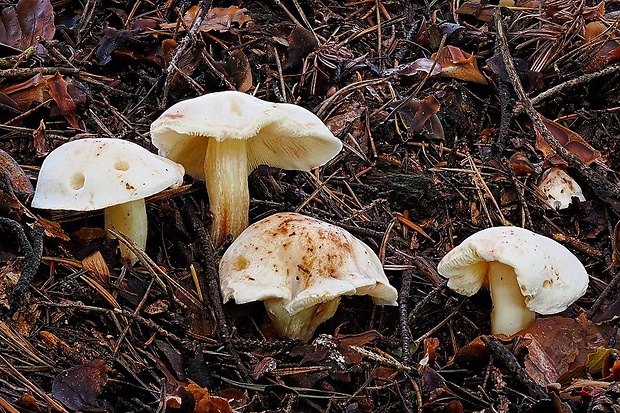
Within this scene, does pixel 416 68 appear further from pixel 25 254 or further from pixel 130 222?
pixel 25 254

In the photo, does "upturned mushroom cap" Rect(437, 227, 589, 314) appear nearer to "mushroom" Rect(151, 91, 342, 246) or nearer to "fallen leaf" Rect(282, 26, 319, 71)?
"mushroom" Rect(151, 91, 342, 246)


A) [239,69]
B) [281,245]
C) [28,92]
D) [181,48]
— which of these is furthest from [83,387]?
[239,69]

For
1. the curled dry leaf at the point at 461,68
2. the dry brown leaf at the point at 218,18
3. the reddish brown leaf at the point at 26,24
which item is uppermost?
the reddish brown leaf at the point at 26,24

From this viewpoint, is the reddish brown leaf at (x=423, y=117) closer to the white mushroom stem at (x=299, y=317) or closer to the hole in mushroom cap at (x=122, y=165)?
the white mushroom stem at (x=299, y=317)

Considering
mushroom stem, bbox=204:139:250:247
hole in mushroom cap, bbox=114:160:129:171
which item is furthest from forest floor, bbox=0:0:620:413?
hole in mushroom cap, bbox=114:160:129:171

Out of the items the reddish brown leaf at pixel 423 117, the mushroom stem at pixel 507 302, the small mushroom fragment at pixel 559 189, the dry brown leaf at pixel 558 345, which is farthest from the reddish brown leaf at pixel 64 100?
the small mushroom fragment at pixel 559 189

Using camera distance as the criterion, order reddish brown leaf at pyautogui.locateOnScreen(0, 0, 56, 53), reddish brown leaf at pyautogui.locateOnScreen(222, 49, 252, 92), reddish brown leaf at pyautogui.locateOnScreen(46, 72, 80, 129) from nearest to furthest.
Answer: reddish brown leaf at pyautogui.locateOnScreen(46, 72, 80, 129)
reddish brown leaf at pyautogui.locateOnScreen(0, 0, 56, 53)
reddish brown leaf at pyautogui.locateOnScreen(222, 49, 252, 92)

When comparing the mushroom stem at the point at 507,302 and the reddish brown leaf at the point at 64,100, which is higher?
the reddish brown leaf at the point at 64,100

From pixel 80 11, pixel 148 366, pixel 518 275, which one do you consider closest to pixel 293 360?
pixel 148 366
